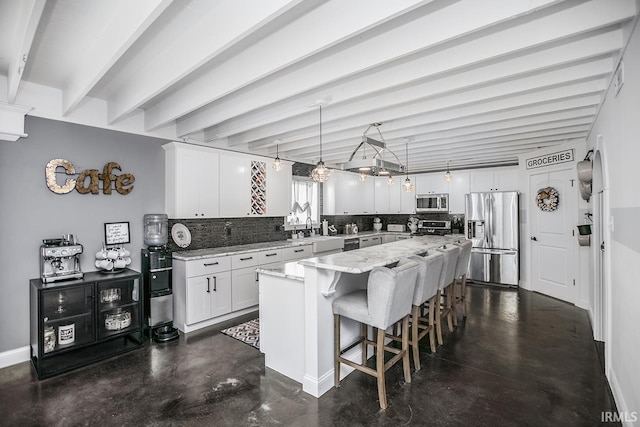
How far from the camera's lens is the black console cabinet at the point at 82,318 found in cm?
285

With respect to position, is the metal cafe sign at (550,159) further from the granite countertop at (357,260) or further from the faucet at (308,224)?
the faucet at (308,224)

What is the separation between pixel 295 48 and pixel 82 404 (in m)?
3.07

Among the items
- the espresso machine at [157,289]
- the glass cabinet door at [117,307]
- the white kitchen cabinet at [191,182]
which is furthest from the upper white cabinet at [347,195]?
the glass cabinet door at [117,307]

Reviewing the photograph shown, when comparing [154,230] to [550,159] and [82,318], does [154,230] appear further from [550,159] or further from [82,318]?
[550,159]

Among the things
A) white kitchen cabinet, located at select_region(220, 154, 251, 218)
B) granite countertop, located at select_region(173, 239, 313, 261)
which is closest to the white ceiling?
white kitchen cabinet, located at select_region(220, 154, 251, 218)

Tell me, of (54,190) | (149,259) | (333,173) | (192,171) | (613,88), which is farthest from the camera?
(333,173)

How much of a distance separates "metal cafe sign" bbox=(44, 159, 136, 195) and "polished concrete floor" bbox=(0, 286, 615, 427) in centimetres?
178

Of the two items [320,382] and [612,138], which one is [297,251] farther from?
[612,138]

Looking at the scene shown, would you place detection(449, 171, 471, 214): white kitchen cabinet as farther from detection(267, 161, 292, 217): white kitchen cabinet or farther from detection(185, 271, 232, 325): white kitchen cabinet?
detection(185, 271, 232, 325): white kitchen cabinet

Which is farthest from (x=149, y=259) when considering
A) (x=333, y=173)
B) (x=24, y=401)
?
(x=333, y=173)

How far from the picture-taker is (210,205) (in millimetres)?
4344

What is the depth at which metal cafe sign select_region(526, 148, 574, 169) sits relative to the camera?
4.86 m

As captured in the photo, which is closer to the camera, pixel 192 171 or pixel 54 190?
pixel 54 190

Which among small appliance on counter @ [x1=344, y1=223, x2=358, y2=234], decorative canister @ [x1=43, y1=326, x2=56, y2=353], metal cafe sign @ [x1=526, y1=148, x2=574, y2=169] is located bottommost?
decorative canister @ [x1=43, y1=326, x2=56, y2=353]
